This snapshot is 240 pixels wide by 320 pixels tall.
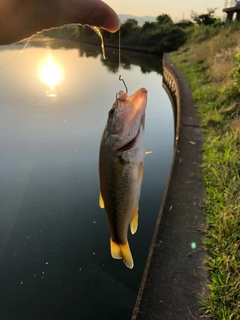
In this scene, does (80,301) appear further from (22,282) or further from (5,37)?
(5,37)

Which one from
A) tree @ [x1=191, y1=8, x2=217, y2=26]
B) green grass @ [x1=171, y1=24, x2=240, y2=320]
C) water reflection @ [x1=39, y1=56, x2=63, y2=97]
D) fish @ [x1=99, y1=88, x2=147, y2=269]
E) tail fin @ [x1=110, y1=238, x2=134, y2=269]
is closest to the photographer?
fish @ [x1=99, y1=88, x2=147, y2=269]

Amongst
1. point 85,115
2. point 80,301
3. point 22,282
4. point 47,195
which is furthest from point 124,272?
point 85,115

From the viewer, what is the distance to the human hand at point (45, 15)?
1635 mm

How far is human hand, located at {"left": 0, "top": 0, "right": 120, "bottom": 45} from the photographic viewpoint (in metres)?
1.63

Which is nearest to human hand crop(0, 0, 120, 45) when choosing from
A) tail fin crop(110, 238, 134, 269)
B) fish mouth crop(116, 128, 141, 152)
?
fish mouth crop(116, 128, 141, 152)

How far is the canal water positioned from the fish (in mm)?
2769

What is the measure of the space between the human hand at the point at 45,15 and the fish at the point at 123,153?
43 cm

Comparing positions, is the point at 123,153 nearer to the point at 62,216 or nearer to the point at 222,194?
the point at 222,194

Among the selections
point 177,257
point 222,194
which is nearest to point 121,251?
point 177,257

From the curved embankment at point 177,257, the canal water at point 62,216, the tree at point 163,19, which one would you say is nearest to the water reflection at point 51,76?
the canal water at point 62,216

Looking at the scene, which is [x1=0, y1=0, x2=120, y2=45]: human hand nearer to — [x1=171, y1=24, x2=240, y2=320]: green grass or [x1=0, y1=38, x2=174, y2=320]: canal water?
[x1=171, y1=24, x2=240, y2=320]: green grass

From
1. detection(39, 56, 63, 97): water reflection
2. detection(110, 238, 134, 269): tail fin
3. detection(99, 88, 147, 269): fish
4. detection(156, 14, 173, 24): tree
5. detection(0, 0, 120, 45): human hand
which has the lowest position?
detection(39, 56, 63, 97): water reflection

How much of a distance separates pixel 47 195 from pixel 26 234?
113 cm

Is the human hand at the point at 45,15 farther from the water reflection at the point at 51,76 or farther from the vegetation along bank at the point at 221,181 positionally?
the water reflection at the point at 51,76
